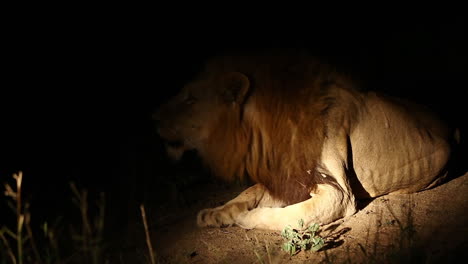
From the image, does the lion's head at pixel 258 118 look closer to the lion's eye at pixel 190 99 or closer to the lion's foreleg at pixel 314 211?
the lion's eye at pixel 190 99

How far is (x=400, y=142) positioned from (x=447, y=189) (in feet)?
1.52

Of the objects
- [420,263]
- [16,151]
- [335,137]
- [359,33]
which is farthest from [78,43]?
[420,263]

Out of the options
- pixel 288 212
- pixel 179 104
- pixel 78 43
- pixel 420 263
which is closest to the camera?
pixel 420 263

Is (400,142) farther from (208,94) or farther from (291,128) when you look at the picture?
(208,94)

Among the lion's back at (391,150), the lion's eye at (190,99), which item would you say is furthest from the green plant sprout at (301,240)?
the lion's eye at (190,99)

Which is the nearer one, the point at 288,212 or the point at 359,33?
the point at 288,212

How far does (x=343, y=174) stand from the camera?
2.77 meters

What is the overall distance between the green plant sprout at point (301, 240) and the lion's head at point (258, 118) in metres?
0.36

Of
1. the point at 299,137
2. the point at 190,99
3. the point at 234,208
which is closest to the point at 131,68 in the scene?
the point at 190,99

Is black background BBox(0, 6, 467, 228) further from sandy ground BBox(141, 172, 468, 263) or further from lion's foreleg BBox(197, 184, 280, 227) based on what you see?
lion's foreleg BBox(197, 184, 280, 227)

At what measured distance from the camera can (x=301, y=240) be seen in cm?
240

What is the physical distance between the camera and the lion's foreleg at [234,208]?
293cm

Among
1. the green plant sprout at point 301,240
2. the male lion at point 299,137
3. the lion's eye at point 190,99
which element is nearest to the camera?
the green plant sprout at point 301,240

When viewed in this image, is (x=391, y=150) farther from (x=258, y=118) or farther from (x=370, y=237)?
(x=258, y=118)
